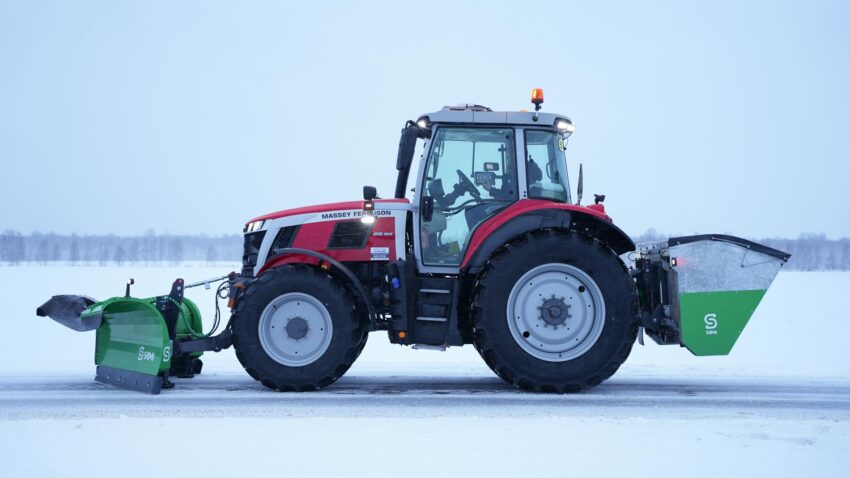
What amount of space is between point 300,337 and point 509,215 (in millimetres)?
2186

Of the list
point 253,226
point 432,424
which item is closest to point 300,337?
point 253,226

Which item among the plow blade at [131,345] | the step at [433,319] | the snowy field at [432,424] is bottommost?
the snowy field at [432,424]

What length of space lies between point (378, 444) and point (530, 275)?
239 cm

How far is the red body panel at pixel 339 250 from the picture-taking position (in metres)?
6.47

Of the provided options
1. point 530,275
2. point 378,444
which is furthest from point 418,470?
point 530,275

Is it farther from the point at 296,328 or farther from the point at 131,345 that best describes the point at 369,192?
the point at 131,345

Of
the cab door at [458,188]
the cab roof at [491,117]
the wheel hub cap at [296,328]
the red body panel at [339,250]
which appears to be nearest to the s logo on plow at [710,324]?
the cab door at [458,188]

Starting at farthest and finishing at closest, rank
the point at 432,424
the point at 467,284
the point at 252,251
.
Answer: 1. the point at 252,251
2. the point at 467,284
3. the point at 432,424

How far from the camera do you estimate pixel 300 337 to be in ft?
20.1

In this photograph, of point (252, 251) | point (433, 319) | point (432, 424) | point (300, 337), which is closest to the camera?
point (432, 424)

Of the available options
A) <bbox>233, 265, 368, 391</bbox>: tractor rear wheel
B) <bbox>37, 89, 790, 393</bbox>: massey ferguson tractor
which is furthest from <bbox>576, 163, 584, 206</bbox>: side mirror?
<bbox>233, 265, 368, 391</bbox>: tractor rear wheel

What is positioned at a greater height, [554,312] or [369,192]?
[369,192]

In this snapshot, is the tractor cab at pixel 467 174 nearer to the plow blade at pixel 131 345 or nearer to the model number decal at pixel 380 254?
the model number decal at pixel 380 254

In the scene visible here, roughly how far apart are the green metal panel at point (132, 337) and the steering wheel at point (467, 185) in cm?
298
